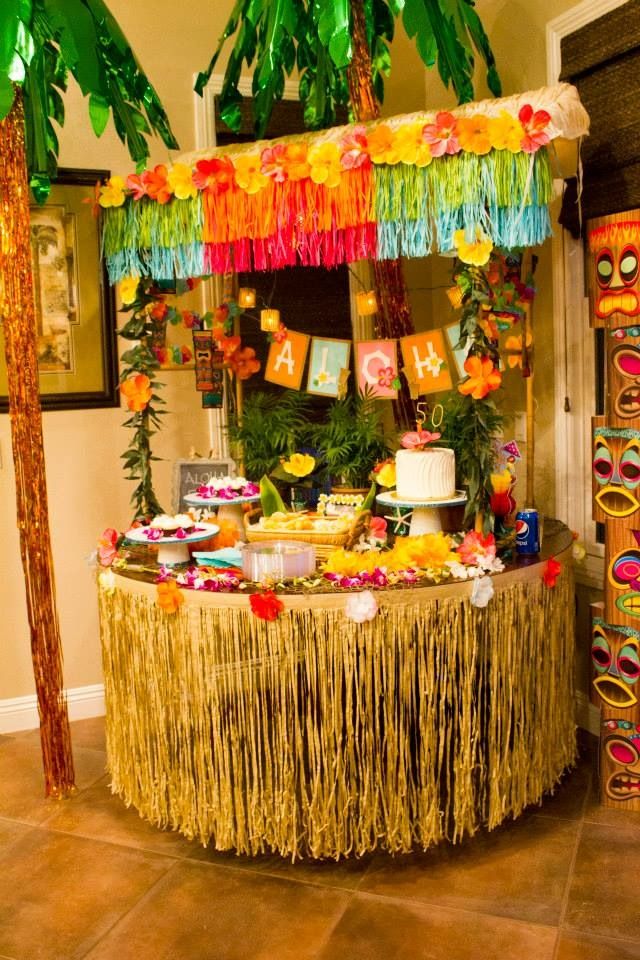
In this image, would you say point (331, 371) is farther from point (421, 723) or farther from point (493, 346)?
point (421, 723)

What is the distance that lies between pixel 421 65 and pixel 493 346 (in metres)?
2.10

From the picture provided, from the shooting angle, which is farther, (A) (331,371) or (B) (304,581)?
(A) (331,371)

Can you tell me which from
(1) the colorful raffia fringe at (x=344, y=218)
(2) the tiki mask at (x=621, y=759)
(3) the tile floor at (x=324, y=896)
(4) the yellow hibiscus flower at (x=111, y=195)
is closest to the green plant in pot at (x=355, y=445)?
(1) the colorful raffia fringe at (x=344, y=218)

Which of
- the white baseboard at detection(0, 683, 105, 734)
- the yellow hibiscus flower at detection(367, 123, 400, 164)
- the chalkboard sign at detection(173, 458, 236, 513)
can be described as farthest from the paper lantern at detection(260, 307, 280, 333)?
the white baseboard at detection(0, 683, 105, 734)

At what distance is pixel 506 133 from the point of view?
8.32 ft

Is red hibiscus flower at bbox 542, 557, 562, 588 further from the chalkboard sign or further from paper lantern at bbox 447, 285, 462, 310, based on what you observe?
the chalkboard sign

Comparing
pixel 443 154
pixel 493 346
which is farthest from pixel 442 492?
pixel 443 154

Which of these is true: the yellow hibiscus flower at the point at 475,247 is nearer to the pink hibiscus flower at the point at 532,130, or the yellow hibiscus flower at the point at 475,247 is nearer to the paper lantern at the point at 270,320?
the pink hibiscus flower at the point at 532,130

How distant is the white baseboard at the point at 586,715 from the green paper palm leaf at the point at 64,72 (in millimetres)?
2470

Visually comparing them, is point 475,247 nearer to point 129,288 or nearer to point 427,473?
point 427,473

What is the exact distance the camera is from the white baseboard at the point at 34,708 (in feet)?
12.6

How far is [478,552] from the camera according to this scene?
2.75 meters

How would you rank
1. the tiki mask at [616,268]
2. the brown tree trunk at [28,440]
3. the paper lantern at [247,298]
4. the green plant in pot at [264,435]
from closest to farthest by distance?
1. the tiki mask at [616,268]
2. the brown tree trunk at [28,440]
3. the paper lantern at [247,298]
4. the green plant in pot at [264,435]

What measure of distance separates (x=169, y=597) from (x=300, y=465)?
3.36ft
